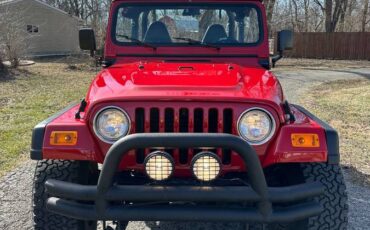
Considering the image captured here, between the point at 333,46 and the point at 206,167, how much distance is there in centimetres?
2964

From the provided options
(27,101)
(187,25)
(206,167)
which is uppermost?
(187,25)

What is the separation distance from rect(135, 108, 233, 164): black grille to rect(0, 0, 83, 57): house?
2597 centimetres

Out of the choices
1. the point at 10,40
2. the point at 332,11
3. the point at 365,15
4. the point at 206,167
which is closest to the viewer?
the point at 206,167

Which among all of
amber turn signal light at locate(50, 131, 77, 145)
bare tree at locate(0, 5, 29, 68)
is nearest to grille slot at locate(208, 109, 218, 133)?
amber turn signal light at locate(50, 131, 77, 145)

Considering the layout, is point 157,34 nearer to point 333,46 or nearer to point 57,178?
point 57,178

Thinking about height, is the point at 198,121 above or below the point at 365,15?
below

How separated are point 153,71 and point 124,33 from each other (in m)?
0.98

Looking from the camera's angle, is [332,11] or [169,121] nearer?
[169,121]

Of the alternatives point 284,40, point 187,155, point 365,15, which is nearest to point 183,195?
point 187,155

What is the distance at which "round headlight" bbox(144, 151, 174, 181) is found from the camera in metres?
2.39

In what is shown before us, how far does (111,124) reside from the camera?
2.54 m

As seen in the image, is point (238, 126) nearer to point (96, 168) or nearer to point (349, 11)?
point (96, 168)

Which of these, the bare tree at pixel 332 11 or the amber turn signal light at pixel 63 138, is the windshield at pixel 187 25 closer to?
the amber turn signal light at pixel 63 138

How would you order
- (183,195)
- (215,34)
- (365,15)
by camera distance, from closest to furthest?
(183,195), (215,34), (365,15)
